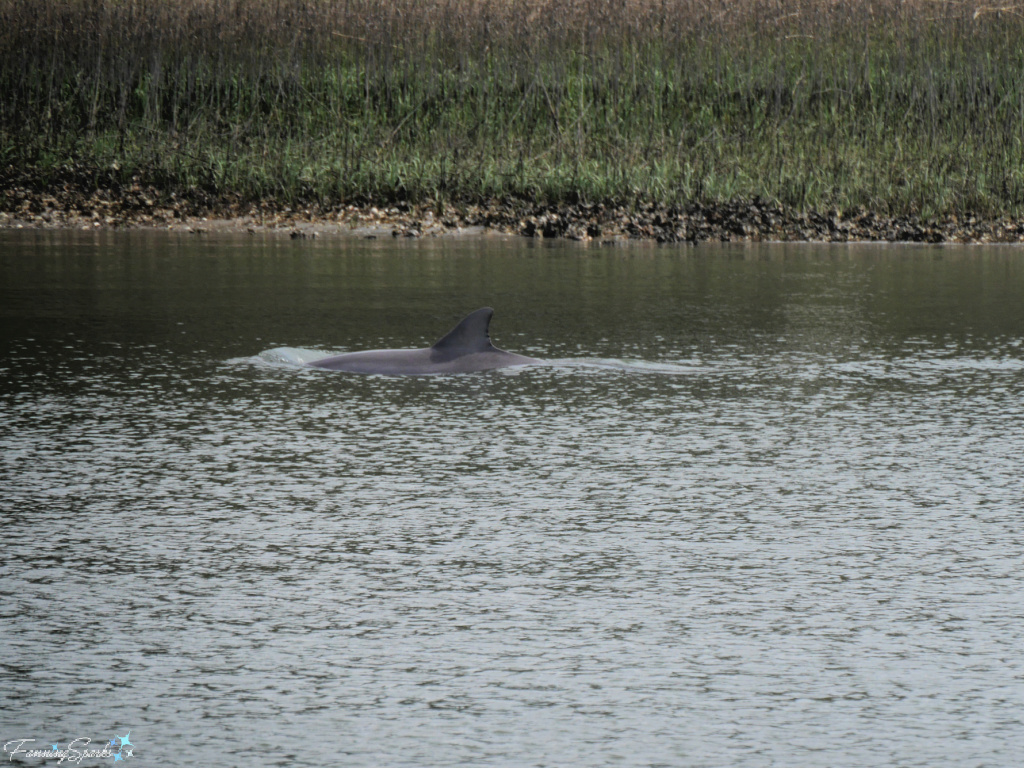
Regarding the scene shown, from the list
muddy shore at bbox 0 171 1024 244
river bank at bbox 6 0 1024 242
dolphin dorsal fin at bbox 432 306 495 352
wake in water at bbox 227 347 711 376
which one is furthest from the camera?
river bank at bbox 6 0 1024 242

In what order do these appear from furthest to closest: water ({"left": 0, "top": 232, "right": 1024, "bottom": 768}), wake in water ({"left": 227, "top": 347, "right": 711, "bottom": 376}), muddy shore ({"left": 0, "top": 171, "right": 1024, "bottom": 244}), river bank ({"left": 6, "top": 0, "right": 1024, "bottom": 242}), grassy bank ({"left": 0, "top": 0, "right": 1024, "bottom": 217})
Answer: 1. grassy bank ({"left": 0, "top": 0, "right": 1024, "bottom": 217})
2. river bank ({"left": 6, "top": 0, "right": 1024, "bottom": 242})
3. muddy shore ({"left": 0, "top": 171, "right": 1024, "bottom": 244})
4. wake in water ({"left": 227, "top": 347, "right": 711, "bottom": 376})
5. water ({"left": 0, "top": 232, "right": 1024, "bottom": 768})

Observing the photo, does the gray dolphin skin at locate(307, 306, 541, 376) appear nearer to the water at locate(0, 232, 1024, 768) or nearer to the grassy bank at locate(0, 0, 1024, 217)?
the water at locate(0, 232, 1024, 768)

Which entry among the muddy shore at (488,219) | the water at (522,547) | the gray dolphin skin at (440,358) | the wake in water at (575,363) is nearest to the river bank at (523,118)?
the muddy shore at (488,219)

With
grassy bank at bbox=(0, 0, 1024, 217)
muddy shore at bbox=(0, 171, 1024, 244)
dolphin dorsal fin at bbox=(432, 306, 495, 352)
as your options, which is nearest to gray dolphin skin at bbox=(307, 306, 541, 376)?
dolphin dorsal fin at bbox=(432, 306, 495, 352)

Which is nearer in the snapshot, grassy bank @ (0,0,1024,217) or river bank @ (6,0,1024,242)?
river bank @ (6,0,1024,242)

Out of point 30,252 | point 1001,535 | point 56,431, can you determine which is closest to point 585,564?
→ point 1001,535

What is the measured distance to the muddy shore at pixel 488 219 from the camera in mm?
24969

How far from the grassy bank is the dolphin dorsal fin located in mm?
15455

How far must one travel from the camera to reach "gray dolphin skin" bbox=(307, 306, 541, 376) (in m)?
11.0

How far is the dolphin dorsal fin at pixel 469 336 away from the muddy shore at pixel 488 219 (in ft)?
45.2

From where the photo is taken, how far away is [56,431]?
8742 millimetres

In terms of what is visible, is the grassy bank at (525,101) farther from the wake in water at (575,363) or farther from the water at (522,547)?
the wake in water at (575,363)

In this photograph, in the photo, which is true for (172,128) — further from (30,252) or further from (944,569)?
(944,569)

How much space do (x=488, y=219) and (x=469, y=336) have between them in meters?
15.3
